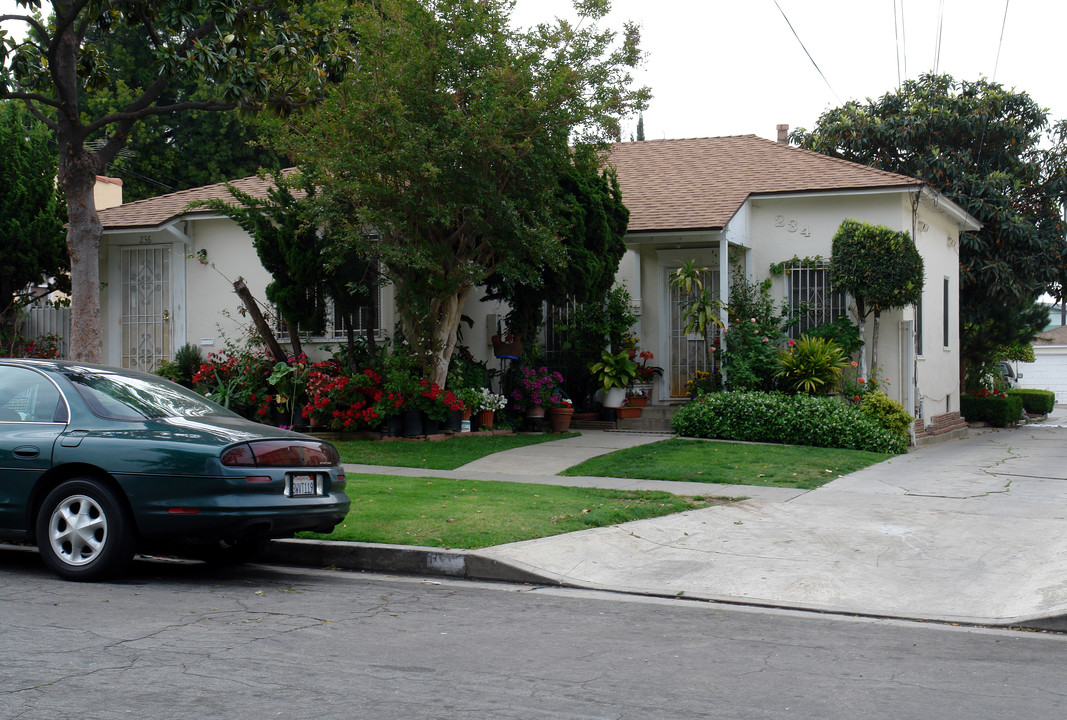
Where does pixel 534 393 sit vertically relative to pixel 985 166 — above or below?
below

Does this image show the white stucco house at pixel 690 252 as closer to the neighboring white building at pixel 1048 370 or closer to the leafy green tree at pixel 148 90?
the leafy green tree at pixel 148 90

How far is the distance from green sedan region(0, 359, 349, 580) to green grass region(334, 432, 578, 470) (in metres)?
5.27

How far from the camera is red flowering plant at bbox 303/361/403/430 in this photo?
14.7 metres

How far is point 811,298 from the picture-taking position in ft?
56.4

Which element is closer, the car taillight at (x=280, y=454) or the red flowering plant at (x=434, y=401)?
the car taillight at (x=280, y=454)

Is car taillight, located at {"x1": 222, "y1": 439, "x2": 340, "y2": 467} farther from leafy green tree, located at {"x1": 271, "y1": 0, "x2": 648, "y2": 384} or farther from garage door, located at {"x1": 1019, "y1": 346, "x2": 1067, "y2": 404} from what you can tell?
garage door, located at {"x1": 1019, "y1": 346, "x2": 1067, "y2": 404}

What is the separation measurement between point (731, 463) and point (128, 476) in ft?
26.1

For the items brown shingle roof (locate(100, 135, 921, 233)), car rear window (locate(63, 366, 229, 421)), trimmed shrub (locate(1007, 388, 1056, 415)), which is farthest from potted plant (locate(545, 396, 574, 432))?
trimmed shrub (locate(1007, 388, 1056, 415))

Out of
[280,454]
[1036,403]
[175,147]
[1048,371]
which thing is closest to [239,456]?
[280,454]

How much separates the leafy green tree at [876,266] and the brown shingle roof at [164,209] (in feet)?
32.7

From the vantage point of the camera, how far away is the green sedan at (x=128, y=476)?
670cm

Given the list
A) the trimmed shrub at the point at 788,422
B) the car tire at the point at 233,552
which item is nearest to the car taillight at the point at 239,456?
the car tire at the point at 233,552

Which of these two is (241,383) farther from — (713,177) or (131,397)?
(131,397)

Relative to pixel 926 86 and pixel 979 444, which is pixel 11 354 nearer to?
pixel 979 444
